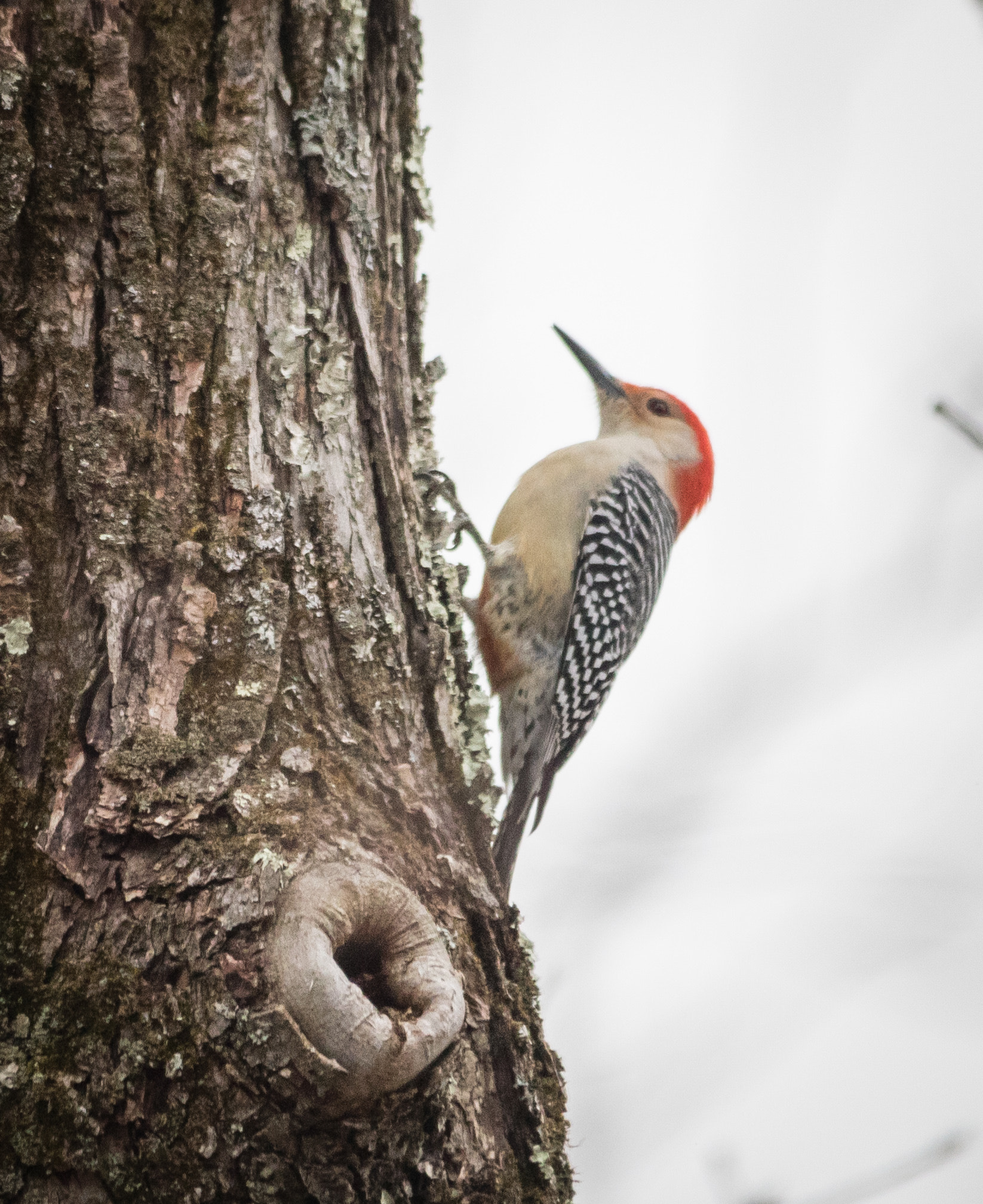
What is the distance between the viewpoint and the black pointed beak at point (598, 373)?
5.71 metres

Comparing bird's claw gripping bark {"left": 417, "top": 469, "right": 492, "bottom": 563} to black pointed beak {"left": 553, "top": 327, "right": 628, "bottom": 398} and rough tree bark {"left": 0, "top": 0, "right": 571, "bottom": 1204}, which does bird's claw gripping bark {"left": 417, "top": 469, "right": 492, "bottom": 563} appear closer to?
rough tree bark {"left": 0, "top": 0, "right": 571, "bottom": 1204}

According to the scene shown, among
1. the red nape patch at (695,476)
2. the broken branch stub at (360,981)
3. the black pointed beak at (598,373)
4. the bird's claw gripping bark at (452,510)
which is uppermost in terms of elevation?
the black pointed beak at (598,373)

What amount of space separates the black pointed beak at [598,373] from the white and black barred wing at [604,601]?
97 centimetres

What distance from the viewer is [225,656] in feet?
6.38

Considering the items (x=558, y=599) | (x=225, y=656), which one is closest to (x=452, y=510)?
(x=558, y=599)

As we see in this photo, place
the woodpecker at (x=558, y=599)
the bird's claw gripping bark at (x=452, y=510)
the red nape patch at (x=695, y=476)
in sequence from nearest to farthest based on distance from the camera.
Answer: the bird's claw gripping bark at (x=452, y=510) < the woodpecker at (x=558, y=599) < the red nape patch at (x=695, y=476)

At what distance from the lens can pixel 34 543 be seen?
1.91 meters

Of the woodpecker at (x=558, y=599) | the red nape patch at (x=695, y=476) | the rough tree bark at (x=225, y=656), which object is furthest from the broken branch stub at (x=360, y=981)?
the red nape patch at (x=695, y=476)

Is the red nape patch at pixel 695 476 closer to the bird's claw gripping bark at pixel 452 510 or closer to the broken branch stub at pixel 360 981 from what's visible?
the bird's claw gripping bark at pixel 452 510

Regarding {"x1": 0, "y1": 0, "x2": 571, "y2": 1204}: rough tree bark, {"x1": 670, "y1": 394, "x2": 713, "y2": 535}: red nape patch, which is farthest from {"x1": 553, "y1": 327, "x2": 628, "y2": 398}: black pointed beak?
{"x1": 0, "y1": 0, "x2": 571, "y2": 1204}: rough tree bark

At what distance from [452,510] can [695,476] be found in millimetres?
2093

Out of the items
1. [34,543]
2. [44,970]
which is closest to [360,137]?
[34,543]

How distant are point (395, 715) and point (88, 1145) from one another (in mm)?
930

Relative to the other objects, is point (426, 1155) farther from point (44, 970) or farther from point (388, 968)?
point (44, 970)
